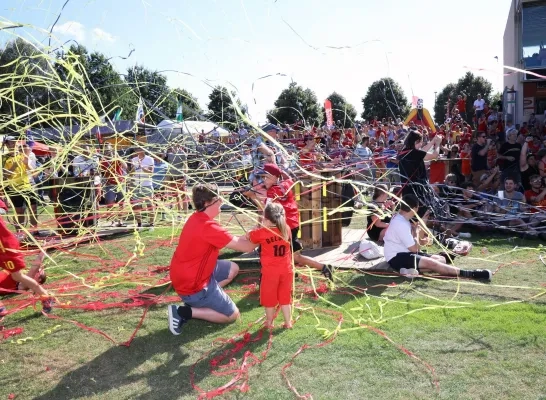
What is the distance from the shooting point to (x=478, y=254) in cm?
720

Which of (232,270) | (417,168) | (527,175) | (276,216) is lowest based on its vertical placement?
(232,270)

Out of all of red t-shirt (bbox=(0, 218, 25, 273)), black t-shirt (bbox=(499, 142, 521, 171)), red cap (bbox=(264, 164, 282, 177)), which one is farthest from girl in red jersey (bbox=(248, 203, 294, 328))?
black t-shirt (bbox=(499, 142, 521, 171))

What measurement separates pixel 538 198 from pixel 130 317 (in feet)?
23.0

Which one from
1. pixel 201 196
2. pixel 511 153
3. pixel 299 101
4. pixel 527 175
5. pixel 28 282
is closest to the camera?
pixel 201 196

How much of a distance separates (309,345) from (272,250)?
913 millimetres

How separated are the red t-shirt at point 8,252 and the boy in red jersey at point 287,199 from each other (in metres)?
2.66

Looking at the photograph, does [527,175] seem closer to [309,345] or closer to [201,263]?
[309,345]

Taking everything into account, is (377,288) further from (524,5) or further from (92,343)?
(524,5)

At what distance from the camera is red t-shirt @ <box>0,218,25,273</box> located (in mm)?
4848

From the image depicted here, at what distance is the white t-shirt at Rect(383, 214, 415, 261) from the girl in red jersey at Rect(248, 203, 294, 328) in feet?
6.26

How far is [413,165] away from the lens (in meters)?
7.17

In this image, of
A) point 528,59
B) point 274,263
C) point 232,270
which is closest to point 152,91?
point 232,270

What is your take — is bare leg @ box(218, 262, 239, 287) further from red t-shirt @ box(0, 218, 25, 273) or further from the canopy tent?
red t-shirt @ box(0, 218, 25, 273)

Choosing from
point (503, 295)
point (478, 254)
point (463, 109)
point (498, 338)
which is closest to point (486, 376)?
point (498, 338)
